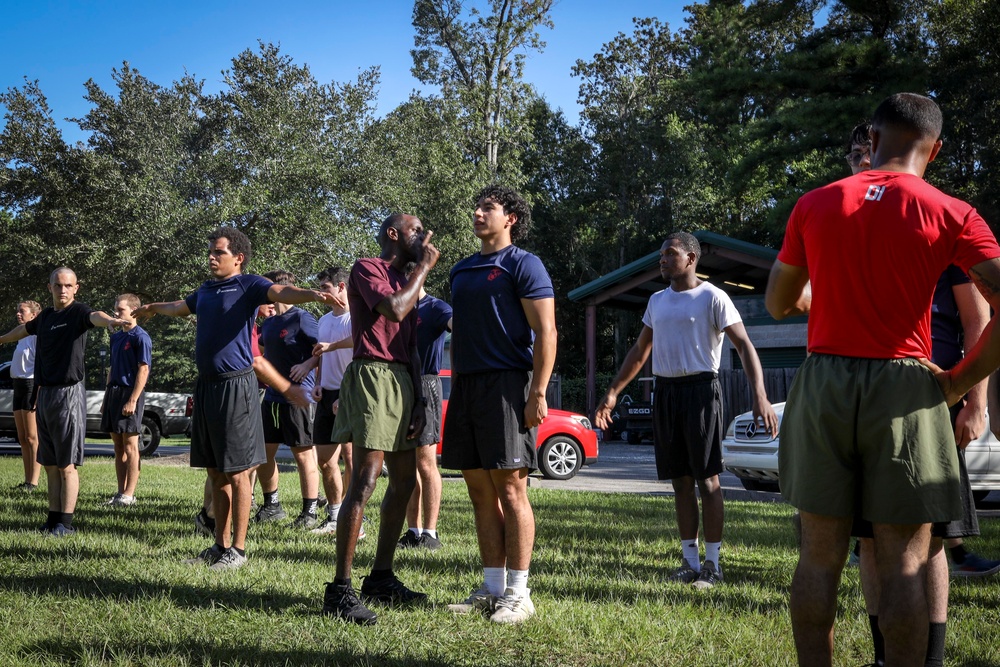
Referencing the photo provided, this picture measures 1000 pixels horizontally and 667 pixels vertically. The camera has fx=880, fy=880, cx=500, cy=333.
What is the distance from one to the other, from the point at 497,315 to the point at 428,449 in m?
2.59

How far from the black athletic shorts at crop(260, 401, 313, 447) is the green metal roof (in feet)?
48.1

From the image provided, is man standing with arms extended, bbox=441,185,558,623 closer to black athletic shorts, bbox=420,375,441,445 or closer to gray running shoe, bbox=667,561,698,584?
gray running shoe, bbox=667,561,698,584

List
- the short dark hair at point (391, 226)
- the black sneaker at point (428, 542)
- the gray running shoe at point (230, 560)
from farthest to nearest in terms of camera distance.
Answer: the black sneaker at point (428, 542) → the gray running shoe at point (230, 560) → the short dark hair at point (391, 226)

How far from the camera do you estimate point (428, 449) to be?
6.90 metres

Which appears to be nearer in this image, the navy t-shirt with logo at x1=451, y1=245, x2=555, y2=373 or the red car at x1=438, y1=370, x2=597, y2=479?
the navy t-shirt with logo at x1=451, y1=245, x2=555, y2=373

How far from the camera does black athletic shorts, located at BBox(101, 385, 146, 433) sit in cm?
943

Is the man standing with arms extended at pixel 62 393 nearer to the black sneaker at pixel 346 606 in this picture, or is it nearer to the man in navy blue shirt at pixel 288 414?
the man in navy blue shirt at pixel 288 414

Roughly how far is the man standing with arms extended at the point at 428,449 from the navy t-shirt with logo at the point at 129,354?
3.98 meters

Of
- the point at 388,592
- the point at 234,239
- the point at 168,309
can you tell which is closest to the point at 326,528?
the point at 168,309

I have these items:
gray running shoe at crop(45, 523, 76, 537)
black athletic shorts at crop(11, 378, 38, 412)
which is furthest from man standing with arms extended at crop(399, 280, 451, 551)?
black athletic shorts at crop(11, 378, 38, 412)

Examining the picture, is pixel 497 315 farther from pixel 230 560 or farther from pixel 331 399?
pixel 331 399

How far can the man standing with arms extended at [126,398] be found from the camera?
9344 millimetres

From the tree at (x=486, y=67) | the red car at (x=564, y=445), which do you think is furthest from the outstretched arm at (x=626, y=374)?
the tree at (x=486, y=67)

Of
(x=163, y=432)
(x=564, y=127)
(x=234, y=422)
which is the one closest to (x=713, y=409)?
(x=234, y=422)
